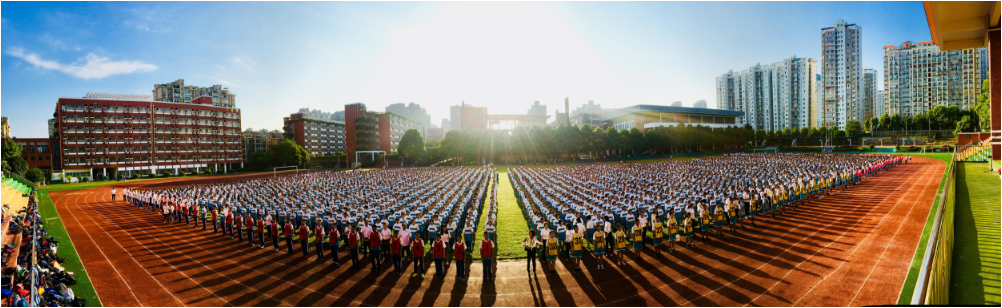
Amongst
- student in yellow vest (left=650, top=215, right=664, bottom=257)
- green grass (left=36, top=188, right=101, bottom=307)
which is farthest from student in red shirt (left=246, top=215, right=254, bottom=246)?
student in yellow vest (left=650, top=215, right=664, bottom=257)

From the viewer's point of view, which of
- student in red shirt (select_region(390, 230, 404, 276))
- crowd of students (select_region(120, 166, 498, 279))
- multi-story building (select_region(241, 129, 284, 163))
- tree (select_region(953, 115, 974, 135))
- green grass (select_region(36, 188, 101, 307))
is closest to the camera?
green grass (select_region(36, 188, 101, 307))

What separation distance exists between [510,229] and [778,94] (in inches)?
4923


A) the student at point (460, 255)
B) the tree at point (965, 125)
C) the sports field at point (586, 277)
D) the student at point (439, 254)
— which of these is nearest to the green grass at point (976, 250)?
the sports field at point (586, 277)

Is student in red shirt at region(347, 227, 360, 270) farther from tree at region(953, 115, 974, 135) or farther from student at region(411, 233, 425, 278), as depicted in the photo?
tree at region(953, 115, 974, 135)

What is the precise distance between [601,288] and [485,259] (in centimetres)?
271

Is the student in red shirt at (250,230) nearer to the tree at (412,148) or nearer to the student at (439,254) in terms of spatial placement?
the student at (439,254)

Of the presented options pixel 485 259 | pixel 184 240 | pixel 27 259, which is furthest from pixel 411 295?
pixel 184 240

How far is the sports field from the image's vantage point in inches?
338

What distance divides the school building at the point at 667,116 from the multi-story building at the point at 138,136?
3163 inches

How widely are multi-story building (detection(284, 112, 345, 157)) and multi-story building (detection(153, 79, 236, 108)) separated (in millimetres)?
18456

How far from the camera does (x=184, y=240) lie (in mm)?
15266

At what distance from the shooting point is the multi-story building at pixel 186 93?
97556mm

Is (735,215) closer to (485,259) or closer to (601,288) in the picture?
(601,288)

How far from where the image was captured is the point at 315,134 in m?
98.1
